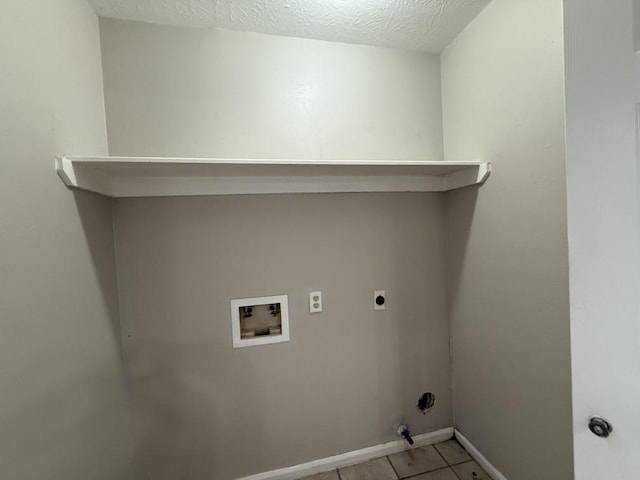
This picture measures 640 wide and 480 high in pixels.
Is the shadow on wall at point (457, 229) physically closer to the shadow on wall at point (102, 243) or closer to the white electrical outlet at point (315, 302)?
the white electrical outlet at point (315, 302)

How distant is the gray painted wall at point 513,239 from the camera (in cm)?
107

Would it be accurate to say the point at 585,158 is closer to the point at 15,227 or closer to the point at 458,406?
the point at 15,227

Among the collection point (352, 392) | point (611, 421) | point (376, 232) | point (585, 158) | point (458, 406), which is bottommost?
point (458, 406)

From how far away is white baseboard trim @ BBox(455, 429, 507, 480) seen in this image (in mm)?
1428

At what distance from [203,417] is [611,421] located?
161 centimetres

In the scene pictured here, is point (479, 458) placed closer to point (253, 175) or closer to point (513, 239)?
point (513, 239)

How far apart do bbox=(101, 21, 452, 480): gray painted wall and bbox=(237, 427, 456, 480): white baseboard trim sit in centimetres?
4

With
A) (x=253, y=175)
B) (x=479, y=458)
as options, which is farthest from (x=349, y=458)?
(x=253, y=175)

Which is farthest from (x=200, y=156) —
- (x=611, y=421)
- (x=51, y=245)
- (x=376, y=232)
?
(x=611, y=421)

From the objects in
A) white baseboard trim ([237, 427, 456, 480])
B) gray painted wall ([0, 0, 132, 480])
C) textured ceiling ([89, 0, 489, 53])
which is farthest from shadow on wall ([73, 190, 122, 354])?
white baseboard trim ([237, 427, 456, 480])

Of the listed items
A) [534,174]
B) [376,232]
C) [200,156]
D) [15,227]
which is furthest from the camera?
[376,232]

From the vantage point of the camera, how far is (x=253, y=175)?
54.9 inches

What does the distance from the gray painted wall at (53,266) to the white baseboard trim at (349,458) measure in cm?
78

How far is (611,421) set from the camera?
0.60 metres
